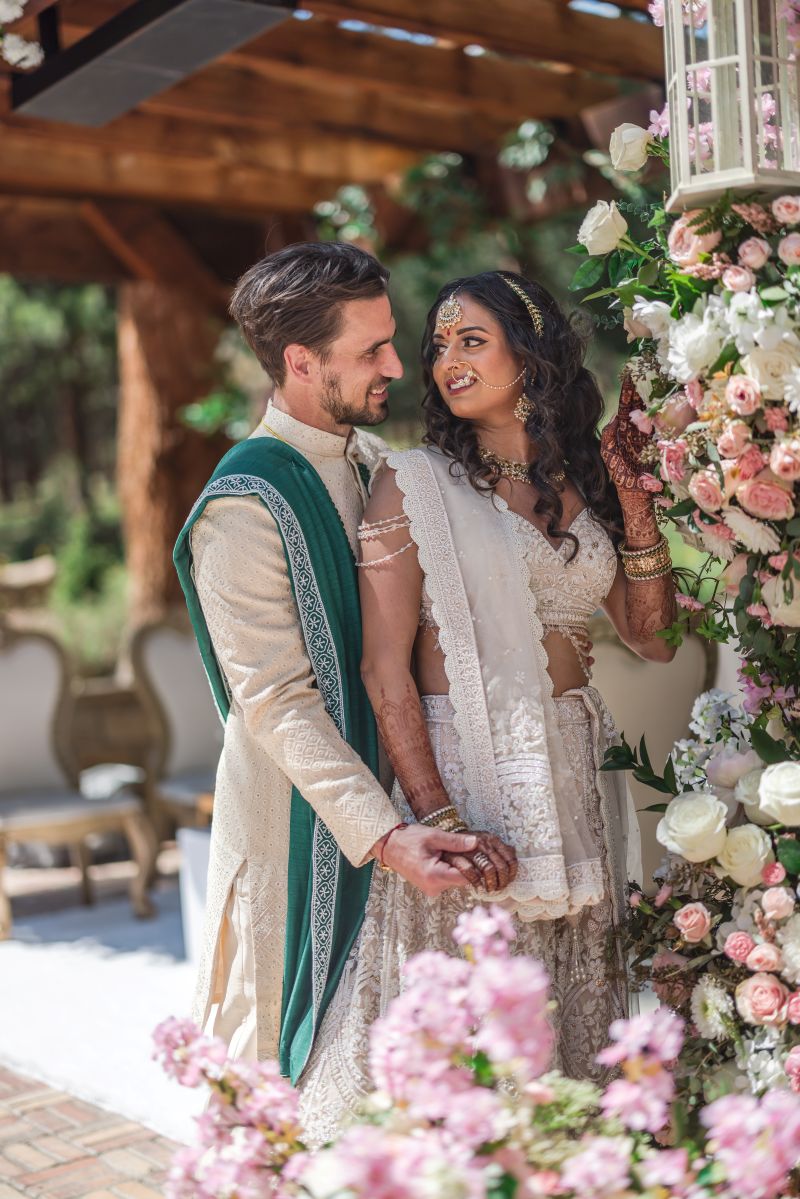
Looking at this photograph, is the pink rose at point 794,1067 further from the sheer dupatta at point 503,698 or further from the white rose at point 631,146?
the white rose at point 631,146

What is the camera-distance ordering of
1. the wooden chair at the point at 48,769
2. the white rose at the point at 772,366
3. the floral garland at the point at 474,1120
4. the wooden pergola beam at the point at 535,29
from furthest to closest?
1. the wooden chair at the point at 48,769
2. the wooden pergola beam at the point at 535,29
3. the white rose at the point at 772,366
4. the floral garland at the point at 474,1120

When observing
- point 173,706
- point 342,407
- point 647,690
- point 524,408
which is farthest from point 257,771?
point 173,706

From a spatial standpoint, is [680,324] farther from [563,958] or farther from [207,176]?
[207,176]

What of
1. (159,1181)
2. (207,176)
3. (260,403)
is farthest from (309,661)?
(207,176)

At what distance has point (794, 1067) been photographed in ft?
5.81

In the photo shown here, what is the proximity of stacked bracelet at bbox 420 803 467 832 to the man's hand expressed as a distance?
0.02m

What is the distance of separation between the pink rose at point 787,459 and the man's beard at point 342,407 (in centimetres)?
79

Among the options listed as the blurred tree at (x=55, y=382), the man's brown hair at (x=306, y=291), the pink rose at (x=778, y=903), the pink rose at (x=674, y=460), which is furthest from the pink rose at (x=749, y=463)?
the blurred tree at (x=55, y=382)

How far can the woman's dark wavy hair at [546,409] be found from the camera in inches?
85.3

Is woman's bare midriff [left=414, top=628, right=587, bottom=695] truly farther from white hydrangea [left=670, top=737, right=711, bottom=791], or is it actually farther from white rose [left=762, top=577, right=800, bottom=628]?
white rose [left=762, top=577, right=800, bottom=628]

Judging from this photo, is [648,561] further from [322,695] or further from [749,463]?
[322,695]

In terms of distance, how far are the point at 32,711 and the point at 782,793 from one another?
495cm

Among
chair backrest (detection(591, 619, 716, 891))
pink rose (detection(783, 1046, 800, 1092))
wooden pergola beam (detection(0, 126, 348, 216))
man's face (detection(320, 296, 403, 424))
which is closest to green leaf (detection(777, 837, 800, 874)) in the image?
pink rose (detection(783, 1046, 800, 1092))

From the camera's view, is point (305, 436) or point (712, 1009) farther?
point (305, 436)
